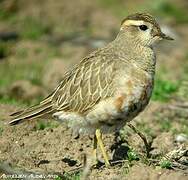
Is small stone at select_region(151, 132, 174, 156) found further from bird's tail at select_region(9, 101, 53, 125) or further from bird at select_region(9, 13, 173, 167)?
bird's tail at select_region(9, 101, 53, 125)

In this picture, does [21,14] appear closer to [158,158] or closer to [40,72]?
[40,72]

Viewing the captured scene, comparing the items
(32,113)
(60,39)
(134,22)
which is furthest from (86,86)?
(60,39)

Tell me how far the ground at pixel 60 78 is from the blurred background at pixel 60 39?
0.02 meters

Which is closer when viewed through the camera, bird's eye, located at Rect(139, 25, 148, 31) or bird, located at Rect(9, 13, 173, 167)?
bird, located at Rect(9, 13, 173, 167)

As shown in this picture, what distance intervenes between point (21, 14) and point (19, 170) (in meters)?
9.39

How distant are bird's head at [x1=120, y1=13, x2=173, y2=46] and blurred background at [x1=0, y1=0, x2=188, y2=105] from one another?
274cm

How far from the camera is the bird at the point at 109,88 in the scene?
7773mm

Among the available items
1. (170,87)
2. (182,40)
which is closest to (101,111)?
(170,87)

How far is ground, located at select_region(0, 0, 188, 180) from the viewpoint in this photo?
25.3 feet

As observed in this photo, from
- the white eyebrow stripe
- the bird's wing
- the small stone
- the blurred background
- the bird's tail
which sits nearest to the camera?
the bird's wing

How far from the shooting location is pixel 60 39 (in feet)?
48.1

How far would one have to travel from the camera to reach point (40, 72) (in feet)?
41.6

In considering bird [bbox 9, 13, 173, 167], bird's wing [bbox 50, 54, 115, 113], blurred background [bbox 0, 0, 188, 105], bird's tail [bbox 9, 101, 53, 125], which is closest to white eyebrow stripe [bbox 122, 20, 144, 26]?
bird [bbox 9, 13, 173, 167]

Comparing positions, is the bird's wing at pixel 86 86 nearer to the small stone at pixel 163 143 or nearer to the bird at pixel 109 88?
the bird at pixel 109 88
